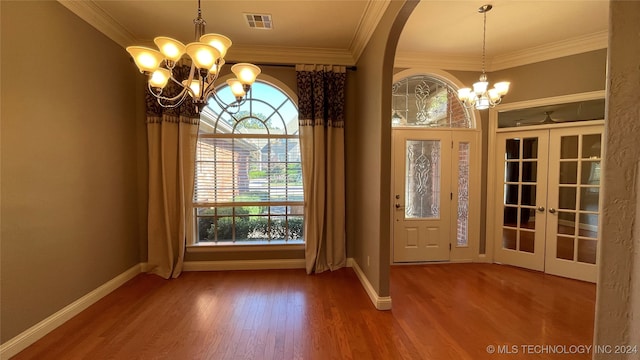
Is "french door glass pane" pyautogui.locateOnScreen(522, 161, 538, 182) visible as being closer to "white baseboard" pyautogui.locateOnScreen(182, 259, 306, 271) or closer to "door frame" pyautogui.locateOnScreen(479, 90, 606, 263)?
"door frame" pyautogui.locateOnScreen(479, 90, 606, 263)

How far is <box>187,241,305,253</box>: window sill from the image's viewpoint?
11.6ft

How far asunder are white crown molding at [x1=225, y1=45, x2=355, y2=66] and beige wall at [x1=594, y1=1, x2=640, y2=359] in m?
3.23

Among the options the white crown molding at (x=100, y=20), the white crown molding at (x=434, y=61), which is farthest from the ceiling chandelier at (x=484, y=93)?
the white crown molding at (x=100, y=20)

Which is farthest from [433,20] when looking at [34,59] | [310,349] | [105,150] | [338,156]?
[105,150]

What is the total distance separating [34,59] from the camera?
6.83 feet

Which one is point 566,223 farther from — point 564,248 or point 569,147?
point 569,147

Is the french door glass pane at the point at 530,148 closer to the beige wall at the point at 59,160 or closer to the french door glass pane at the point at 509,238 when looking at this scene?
the french door glass pane at the point at 509,238

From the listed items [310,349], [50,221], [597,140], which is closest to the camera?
[310,349]

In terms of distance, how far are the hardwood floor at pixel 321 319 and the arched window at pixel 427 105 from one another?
7.20 ft

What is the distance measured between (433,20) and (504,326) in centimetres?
319

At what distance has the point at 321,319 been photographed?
7.84ft

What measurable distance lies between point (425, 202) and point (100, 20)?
4.56 m

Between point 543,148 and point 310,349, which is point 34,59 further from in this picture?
point 543,148

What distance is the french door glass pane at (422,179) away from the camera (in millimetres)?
3777
